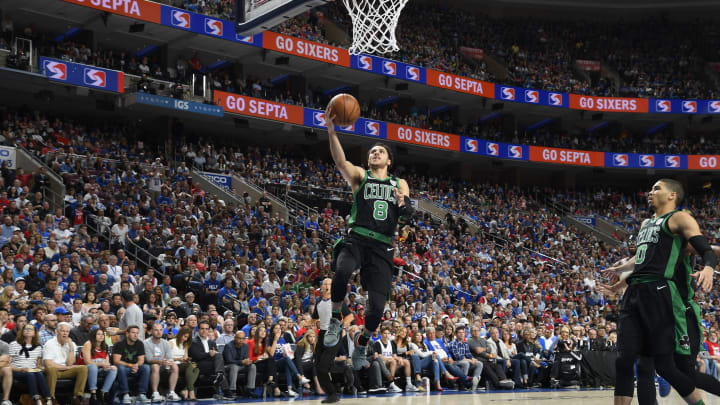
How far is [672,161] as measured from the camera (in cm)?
3866

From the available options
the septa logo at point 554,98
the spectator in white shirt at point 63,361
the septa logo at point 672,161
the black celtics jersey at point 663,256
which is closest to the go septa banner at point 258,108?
the septa logo at point 554,98

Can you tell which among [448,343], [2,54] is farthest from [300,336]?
[2,54]

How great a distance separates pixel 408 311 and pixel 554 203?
23.9m

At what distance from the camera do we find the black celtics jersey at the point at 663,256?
609 centimetres

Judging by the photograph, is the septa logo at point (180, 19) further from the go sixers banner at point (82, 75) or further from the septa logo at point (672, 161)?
the septa logo at point (672, 161)

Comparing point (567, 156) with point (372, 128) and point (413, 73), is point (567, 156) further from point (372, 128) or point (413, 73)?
point (372, 128)

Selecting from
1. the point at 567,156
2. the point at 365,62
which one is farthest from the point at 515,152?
the point at 365,62

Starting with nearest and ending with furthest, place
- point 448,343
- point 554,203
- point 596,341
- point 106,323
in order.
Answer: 1. point 106,323
2. point 448,343
3. point 596,341
4. point 554,203

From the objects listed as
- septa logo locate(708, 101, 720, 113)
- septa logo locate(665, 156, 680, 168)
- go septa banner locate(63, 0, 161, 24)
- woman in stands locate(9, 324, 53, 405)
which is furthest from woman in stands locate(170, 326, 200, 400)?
septa logo locate(708, 101, 720, 113)

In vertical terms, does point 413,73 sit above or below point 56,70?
above

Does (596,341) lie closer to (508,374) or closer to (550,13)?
(508,374)

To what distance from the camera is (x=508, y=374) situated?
15.4m

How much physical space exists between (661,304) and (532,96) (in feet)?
106

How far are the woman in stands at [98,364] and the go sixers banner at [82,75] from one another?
14914mm
